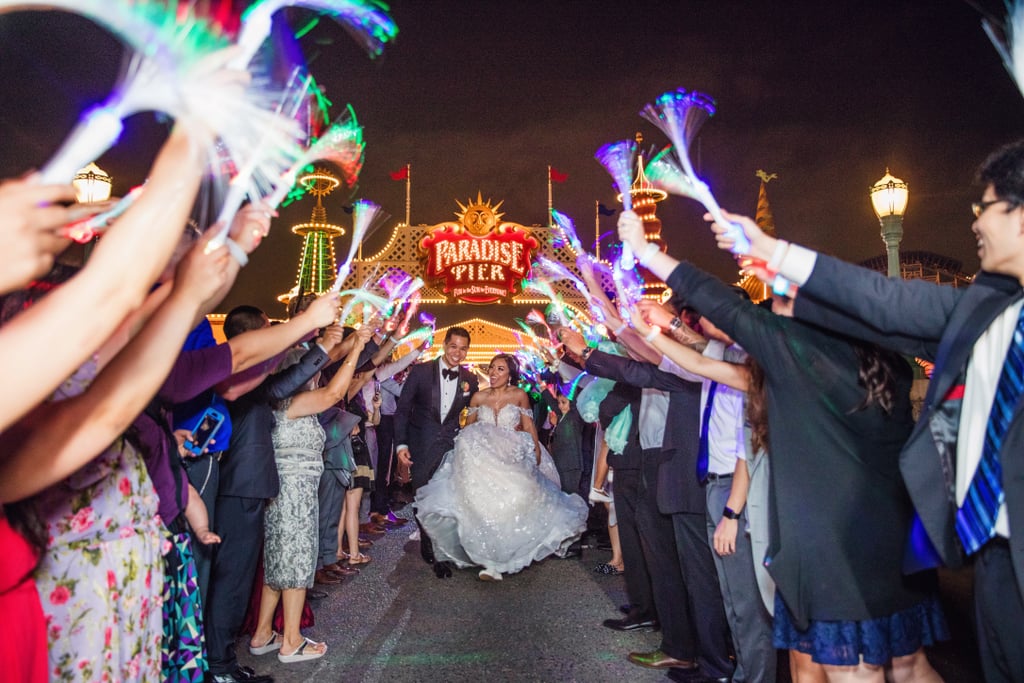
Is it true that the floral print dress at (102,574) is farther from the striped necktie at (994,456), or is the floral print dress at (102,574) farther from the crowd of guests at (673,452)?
the striped necktie at (994,456)

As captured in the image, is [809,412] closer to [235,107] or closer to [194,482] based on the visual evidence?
[235,107]

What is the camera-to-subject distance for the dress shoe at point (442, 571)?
6.47m

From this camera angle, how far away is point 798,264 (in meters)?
2.15

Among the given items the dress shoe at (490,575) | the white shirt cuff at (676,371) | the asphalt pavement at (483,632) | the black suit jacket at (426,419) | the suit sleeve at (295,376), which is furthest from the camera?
the black suit jacket at (426,419)

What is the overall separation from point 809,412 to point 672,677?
235cm

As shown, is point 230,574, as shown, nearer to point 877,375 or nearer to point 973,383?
point 877,375

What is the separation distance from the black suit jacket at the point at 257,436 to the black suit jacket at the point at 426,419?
3.34m

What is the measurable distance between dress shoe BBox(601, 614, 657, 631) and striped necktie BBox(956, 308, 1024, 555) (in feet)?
11.0

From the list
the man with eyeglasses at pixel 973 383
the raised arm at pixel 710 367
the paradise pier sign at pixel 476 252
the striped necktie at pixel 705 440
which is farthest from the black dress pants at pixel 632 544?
the paradise pier sign at pixel 476 252

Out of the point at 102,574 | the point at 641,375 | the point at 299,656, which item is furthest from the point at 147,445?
the point at 641,375

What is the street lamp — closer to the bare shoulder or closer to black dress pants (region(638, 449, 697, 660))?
the bare shoulder

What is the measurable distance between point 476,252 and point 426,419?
79.9 ft

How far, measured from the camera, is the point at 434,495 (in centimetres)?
688

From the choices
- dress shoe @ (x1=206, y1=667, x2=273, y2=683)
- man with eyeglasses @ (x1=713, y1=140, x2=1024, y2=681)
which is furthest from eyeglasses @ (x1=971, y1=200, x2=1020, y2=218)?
dress shoe @ (x1=206, y1=667, x2=273, y2=683)
